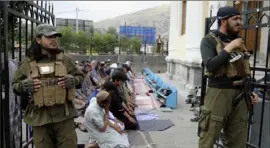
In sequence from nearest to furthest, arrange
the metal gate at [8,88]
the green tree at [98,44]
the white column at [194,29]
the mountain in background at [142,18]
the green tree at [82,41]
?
the metal gate at [8,88] → the white column at [194,29] → the green tree at [98,44] → the green tree at [82,41] → the mountain in background at [142,18]

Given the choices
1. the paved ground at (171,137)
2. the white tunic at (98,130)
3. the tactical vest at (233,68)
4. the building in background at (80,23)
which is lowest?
the paved ground at (171,137)

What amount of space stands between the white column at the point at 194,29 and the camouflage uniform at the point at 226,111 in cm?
669

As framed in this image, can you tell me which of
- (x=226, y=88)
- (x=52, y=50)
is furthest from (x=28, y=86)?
(x=226, y=88)

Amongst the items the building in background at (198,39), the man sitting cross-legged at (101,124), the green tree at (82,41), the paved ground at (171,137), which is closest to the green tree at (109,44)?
the green tree at (82,41)

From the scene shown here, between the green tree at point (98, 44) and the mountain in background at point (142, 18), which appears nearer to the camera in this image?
the green tree at point (98, 44)

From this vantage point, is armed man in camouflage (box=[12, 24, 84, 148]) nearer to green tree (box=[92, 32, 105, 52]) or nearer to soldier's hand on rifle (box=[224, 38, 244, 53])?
soldier's hand on rifle (box=[224, 38, 244, 53])

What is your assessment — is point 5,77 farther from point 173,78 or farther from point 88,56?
point 88,56

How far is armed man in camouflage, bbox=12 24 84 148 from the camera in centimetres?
248

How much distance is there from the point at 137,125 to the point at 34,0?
319 cm

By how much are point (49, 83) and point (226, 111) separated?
1.59m

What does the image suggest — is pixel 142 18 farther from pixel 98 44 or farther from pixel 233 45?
pixel 233 45

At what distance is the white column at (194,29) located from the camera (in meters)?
9.52

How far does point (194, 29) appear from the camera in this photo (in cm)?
993

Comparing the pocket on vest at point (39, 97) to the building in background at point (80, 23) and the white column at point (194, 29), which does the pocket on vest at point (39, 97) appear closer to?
the white column at point (194, 29)
